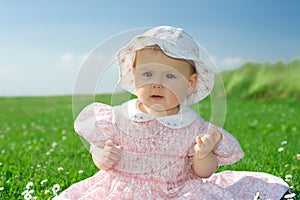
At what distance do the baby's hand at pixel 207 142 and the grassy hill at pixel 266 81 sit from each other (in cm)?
1437

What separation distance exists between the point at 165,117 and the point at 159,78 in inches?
13.0

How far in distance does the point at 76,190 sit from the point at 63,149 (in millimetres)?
3449

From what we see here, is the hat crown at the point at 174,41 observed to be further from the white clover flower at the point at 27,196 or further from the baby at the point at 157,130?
the white clover flower at the point at 27,196

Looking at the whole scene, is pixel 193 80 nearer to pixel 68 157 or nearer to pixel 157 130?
pixel 157 130

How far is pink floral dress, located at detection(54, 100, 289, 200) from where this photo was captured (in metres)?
3.62

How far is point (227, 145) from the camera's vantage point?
384 centimetres

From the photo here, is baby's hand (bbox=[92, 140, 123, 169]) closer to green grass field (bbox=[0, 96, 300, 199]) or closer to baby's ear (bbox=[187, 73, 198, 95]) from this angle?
A: green grass field (bbox=[0, 96, 300, 199])

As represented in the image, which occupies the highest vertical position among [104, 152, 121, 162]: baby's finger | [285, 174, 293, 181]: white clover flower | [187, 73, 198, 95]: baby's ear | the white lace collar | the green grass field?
[187, 73, 198, 95]: baby's ear

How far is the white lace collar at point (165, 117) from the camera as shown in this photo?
3.65 m

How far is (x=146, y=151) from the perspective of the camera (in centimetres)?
364

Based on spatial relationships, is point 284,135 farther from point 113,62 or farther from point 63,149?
point 113,62

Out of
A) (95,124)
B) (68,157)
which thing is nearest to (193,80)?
(95,124)

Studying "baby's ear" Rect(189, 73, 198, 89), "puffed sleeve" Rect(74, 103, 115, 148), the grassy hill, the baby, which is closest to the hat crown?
the baby

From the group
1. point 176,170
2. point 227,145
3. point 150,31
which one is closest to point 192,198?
point 176,170
